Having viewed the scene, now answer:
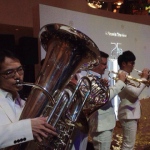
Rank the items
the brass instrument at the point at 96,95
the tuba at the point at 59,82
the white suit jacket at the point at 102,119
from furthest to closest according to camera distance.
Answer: the white suit jacket at the point at 102,119 < the brass instrument at the point at 96,95 < the tuba at the point at 59,82

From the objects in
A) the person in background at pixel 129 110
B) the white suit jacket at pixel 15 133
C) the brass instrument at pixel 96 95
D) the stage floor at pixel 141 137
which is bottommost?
the stage floor at pixel 141 137

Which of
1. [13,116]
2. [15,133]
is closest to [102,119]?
[13,116]

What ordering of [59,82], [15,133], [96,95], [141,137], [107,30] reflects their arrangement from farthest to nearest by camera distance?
[107,30]
[141,137]
[96,95]
[59,82]
[15,133]

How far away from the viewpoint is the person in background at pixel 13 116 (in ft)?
4.61

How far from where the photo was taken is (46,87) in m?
1.63

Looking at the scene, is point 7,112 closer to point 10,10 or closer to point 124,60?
point 124,60

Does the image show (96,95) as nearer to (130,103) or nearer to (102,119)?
(102,119)

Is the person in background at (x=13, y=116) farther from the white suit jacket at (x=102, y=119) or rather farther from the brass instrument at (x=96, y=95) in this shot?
the white suit jacket at (x=102, y=119)

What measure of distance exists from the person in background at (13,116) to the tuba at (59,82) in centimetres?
9

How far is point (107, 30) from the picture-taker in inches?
245

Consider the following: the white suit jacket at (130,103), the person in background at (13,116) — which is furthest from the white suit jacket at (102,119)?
the person in background at (13,116)

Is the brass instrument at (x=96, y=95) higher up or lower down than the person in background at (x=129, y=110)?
higher up

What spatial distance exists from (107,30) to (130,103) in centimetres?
322

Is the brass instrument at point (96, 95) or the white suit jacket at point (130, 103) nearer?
the brass instrument at point (96, 95)
